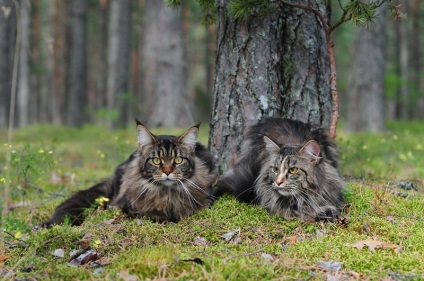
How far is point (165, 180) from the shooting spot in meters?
4.99

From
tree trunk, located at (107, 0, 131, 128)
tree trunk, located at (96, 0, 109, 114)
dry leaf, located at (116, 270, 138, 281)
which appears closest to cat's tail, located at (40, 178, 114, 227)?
dry leaf, located at (116, 270, 138, 281)

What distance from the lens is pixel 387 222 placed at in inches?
193

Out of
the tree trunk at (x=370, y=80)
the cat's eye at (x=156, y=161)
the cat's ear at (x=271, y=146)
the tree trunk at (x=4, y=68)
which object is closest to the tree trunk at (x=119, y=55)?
the tree trunk at (x=4, y=68)

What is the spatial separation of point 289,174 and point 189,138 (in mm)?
1148

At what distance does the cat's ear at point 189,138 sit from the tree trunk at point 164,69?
29.2 feet

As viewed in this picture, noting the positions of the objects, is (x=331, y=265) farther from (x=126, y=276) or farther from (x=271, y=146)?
(x=126, y=276)

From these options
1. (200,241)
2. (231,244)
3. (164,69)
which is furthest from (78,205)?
(164,69)

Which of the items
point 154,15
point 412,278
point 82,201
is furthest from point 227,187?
point 154,15

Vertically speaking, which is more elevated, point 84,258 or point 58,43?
point 58,43

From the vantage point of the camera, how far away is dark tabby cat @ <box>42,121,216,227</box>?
201 inches

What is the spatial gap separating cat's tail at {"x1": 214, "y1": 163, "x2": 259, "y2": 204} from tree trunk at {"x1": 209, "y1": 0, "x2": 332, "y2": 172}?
21.0 inches

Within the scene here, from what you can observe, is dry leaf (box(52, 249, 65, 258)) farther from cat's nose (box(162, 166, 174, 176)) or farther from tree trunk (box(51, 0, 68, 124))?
tree trunk (box(51, 0, 68, 124))

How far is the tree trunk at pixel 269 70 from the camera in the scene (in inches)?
229

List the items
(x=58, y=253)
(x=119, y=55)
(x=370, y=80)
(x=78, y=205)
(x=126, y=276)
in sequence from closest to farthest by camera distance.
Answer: (x=126, y=276), (x=58, y=253), (x=78, y=205), (x=370, y=80), (x=119, y=55)
